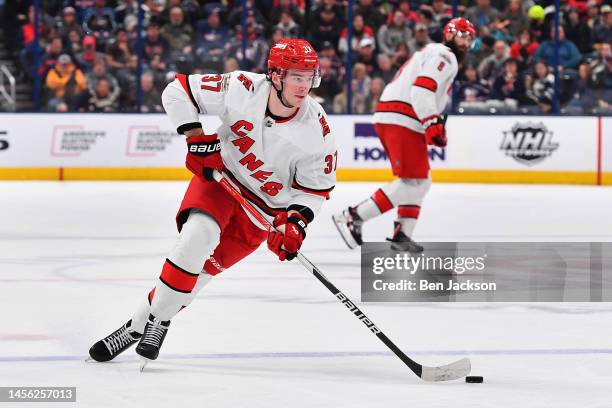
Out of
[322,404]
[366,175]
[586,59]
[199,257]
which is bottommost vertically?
[366,175]

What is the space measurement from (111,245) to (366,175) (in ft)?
17.4

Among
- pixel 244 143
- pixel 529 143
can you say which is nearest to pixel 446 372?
pixel 244 143

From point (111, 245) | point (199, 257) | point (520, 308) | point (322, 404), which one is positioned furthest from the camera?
point (111, 245)

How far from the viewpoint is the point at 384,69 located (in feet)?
41.5

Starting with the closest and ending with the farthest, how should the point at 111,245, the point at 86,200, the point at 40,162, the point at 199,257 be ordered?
the point at 199,257 → the point at 111,245 → the point at 86,200 → the point at 40,162

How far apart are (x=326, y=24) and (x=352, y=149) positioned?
1495 mm

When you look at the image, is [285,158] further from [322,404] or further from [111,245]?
[111,245]

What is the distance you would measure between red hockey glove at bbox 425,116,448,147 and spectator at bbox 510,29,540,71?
5875mm

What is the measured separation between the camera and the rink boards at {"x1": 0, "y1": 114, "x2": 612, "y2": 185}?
39.3ft

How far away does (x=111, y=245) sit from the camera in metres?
7.05

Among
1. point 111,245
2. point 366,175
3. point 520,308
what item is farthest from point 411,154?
point 366,175

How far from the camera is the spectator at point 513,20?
12648 mm

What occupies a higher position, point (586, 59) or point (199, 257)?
point (199, 257)

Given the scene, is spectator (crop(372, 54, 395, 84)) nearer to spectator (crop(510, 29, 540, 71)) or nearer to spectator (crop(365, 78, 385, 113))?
spectator (crop(365, 78, 385, 113))
